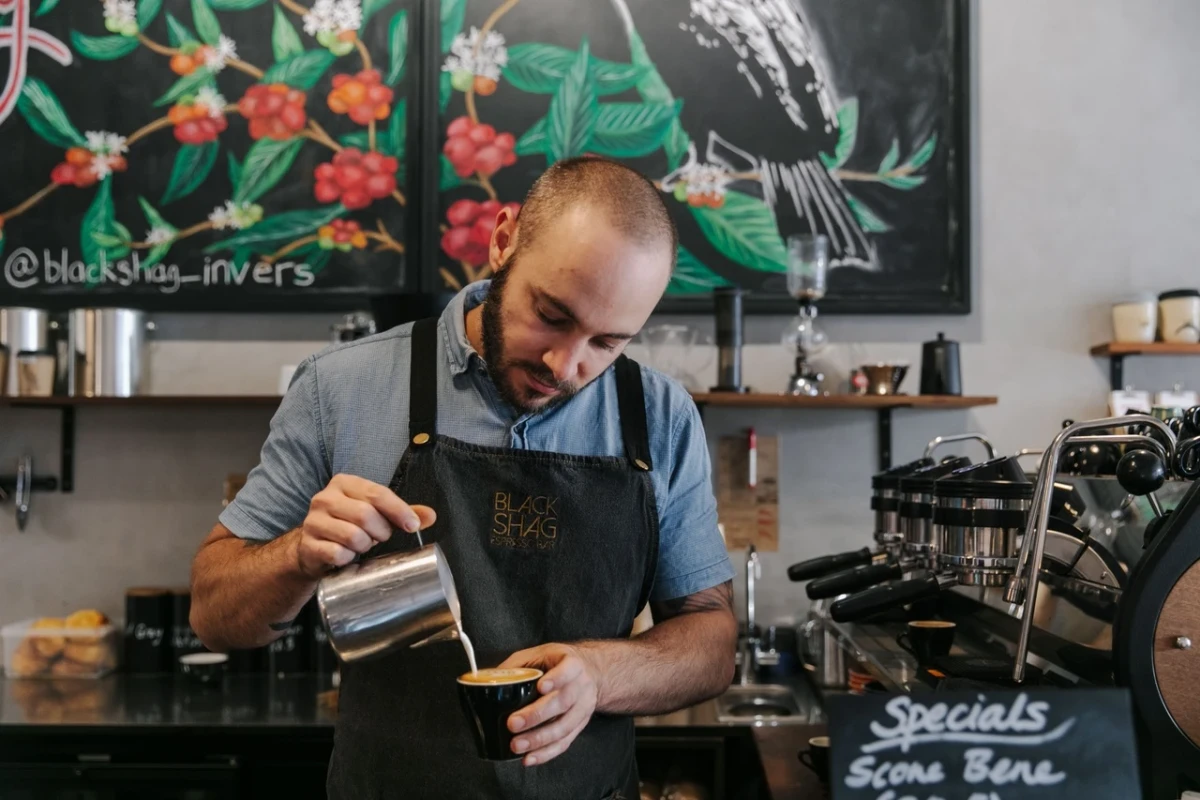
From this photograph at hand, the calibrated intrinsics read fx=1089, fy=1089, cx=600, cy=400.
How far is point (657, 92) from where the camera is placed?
3.10m

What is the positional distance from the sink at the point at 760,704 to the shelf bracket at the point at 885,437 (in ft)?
2.30

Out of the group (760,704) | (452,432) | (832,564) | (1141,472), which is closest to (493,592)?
(452,432)

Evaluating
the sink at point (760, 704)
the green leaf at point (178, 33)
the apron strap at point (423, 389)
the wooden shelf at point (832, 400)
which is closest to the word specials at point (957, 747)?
the apron strap at point (423, 389)

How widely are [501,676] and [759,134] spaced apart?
2.27 m

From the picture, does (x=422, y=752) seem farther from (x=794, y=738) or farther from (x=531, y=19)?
(x=531, y=19)

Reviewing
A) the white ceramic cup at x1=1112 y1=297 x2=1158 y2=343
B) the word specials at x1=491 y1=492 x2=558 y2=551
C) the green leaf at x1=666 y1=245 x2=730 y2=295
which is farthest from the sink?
the white ceramic cup at x1=1112 y1=297 x2=1158 y2=343

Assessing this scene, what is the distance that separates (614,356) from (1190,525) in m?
0.74

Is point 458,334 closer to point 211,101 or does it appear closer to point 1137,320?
point 211,101

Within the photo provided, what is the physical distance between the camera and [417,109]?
3.11 meters

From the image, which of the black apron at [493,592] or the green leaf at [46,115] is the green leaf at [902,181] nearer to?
the black apron at [493,592]

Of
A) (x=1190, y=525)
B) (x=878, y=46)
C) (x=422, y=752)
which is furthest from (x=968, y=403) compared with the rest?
(x=422, y=752)

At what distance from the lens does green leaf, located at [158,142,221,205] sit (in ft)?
10.2

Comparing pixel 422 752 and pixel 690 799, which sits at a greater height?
pixel 422 752

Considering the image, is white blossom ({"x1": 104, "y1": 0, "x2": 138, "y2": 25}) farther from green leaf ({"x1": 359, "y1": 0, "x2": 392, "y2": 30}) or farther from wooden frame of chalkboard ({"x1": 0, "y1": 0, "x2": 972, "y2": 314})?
green leaf ({"x1": 359, "y1": 0, "x2": 392, "y2": 30})
